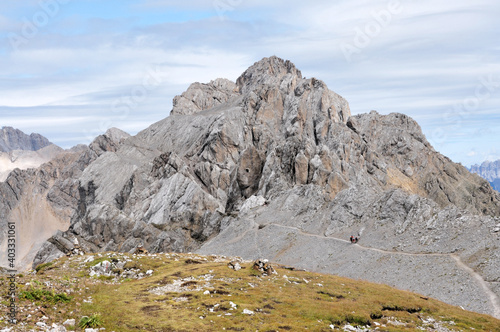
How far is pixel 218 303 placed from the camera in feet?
133

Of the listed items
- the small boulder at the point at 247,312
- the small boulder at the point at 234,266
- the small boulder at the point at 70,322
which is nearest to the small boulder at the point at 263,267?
the small boulder at the point at 234,266

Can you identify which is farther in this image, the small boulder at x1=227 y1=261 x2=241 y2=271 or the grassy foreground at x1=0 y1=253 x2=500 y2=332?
the small boulder at x1=227 y1=261 x2=241 y2=271

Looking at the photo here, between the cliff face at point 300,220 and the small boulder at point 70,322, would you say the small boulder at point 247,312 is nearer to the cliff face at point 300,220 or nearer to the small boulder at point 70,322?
the small boulder at point 70,322

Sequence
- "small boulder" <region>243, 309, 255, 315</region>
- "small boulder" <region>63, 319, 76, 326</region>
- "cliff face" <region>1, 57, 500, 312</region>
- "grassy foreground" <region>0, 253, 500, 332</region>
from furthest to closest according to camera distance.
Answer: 1. "cliff face" <region>1, 57, 500, 312</region>
2. "small boulder" <region>243, 309, 255, 315</region>
3. "grassy foreground" <region>0, 253, 500, 332</region>
4. "small boulder" <region>63, 319, 76, 326</region>

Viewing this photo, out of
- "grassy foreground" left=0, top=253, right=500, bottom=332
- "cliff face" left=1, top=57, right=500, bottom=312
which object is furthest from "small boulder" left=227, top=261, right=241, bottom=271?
"cliff face" left=1, top=57, right=500, bottom=312

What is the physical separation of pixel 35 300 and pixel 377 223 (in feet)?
237

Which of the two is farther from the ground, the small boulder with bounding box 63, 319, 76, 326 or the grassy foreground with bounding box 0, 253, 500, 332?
the small boulder with bounding box 63, 319, 76, 326

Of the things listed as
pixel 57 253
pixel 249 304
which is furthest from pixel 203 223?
pixel 249 304

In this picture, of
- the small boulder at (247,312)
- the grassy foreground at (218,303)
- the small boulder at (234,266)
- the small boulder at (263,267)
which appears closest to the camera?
the grassy foreground at (218,303)

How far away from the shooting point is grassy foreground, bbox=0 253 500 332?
34.4 m

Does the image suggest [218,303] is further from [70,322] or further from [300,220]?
[300,220]

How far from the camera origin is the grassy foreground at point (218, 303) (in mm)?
34406

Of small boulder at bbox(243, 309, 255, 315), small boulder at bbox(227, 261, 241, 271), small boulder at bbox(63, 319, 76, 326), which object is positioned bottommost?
small boulder at bbox(243, 309, 255, 315)

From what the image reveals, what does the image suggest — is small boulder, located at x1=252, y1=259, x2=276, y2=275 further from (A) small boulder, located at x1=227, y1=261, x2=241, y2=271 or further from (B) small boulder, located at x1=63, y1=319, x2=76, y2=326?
(B) small boulder, located at x1=63, y1=319, x2=76, y2=326
